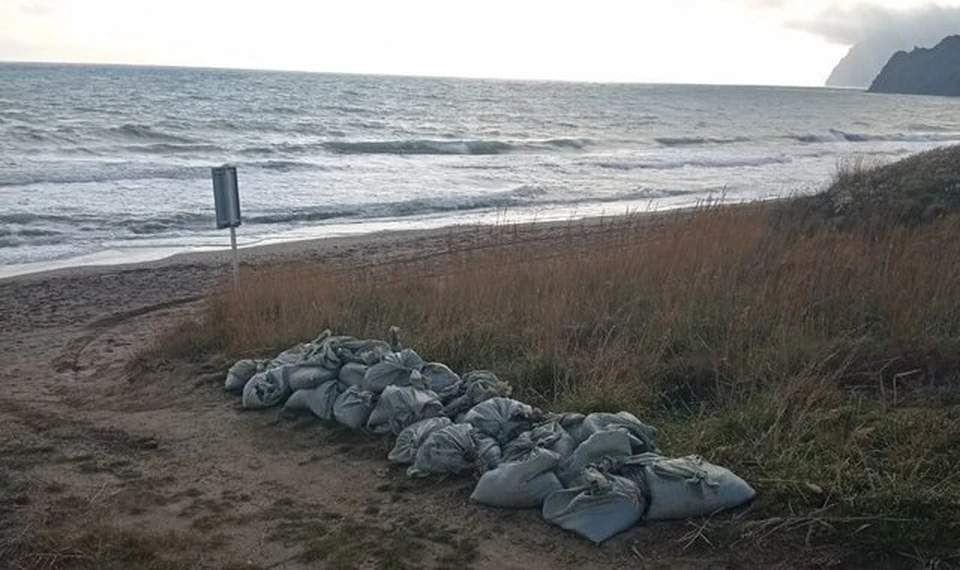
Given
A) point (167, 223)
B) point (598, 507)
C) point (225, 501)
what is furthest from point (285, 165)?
point (598, 507)

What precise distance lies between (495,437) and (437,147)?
36171mm

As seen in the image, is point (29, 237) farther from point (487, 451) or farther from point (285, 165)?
point (487, 451)

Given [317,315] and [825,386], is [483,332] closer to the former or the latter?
[317,315]

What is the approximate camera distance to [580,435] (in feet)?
16.4

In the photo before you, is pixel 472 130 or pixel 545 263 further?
pixel 472 130

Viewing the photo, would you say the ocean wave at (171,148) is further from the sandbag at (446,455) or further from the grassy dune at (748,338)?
the sandbag at (446,455)

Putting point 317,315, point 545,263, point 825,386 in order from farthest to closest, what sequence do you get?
point 545,263 → point 317,315 → point 825,386

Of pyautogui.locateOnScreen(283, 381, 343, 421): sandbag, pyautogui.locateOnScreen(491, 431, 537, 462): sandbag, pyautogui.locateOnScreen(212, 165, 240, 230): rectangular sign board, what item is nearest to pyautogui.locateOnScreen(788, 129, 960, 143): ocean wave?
pyautogui.locateOnScreen(212, 165, 240, 230): rectangular sign board

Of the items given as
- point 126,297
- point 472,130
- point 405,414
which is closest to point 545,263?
point 405,414

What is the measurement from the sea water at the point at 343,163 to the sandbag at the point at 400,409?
34.4 ft

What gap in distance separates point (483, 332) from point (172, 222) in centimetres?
1388

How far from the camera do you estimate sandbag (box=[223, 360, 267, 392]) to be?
6.86 metres

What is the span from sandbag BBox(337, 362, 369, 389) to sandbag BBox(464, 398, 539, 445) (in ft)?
3.48

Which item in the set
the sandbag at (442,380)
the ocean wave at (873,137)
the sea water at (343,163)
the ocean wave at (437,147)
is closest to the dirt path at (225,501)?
the sandbag at (442,380)
